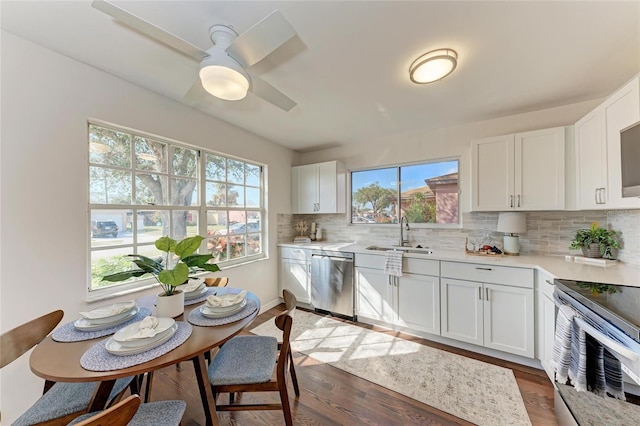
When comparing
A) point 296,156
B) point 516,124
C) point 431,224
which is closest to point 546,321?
point 431,224

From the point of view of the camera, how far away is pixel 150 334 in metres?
1.05

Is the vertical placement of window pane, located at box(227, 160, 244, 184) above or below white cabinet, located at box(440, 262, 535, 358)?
above

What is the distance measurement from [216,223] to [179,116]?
120cm

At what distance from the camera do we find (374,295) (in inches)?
107

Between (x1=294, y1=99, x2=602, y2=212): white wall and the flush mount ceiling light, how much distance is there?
1411mm

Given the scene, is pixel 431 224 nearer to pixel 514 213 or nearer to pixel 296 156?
pixel 514 213

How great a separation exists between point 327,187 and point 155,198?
215cm

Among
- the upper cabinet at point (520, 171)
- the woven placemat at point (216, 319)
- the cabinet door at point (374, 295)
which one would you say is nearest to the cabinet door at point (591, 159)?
the upper cabinet at point (520, 171)

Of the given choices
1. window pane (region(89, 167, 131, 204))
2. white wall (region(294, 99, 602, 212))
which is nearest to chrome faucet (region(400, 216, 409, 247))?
white wall (region(294, 99, 602, 212))

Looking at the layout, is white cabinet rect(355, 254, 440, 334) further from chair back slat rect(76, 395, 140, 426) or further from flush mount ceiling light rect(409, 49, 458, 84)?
chair back slat rect(76, 395, 140, 426)

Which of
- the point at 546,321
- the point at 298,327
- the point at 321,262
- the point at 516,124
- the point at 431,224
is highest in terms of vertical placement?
the point at 516,124

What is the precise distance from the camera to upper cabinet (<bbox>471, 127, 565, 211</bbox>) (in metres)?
2.13

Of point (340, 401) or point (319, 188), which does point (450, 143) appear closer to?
point (319, 188)

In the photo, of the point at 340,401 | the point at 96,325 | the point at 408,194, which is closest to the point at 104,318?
the point at 96,325
